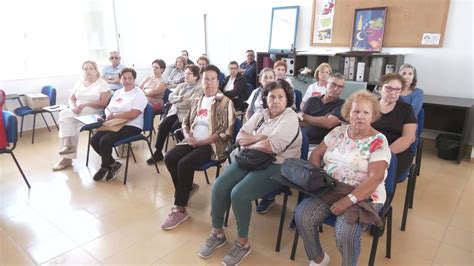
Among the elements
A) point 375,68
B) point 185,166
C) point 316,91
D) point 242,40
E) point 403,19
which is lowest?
point 185,166

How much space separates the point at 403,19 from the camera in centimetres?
433

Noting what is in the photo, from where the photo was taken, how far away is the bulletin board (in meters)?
4.09

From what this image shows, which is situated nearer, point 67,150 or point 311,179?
point 311,179

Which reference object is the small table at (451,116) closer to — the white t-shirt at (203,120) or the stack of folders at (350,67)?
the stack of folders at (350,67)

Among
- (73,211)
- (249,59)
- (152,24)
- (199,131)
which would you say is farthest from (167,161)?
(152,24)

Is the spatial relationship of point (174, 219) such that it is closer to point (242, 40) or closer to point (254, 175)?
Result: point (254, 175)

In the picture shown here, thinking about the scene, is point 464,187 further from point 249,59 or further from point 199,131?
point 249,59

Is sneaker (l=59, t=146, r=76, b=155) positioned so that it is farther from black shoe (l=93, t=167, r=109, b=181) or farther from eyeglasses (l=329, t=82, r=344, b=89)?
eyeglasses (l=329, t=82, r=344, b=89)

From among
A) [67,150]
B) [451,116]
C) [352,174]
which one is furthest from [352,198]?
[451,116]

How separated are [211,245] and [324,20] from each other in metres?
4.19

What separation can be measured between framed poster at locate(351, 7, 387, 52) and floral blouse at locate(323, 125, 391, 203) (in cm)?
319

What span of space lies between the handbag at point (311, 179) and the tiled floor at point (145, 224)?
2.00ft

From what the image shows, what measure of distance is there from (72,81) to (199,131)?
3.77m

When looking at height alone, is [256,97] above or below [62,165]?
above
